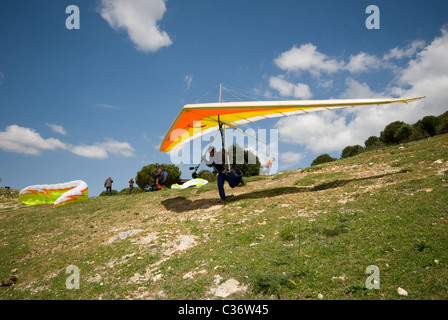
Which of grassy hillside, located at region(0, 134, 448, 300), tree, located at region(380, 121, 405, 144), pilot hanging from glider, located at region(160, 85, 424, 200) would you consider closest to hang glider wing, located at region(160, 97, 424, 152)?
pilot hanging from glider, located at region(160, 85, 424, 200)

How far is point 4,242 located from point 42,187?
38.0 ft

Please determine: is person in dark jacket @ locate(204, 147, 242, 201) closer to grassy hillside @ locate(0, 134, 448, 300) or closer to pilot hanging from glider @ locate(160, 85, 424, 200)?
pilot hanging from glider @ locate(160, 85, 424, 200)

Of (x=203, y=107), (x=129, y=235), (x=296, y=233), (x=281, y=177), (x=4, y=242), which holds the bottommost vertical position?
(x=4, y=242)

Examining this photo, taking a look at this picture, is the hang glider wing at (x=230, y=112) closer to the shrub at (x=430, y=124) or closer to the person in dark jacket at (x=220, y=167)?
the person in dark jacket at (x=220, y=167)

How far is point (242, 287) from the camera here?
13.8 ft

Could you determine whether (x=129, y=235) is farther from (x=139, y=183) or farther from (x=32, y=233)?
(x=139, y=183)

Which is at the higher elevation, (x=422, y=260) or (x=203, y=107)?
(x=203, y=107)

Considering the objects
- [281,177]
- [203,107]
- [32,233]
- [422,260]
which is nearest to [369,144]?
[281,177]

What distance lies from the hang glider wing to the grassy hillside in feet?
11.5

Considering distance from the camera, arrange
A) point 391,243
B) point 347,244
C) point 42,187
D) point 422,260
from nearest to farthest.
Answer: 1. point 422,260
2. point 391,243
3. point 347,244
4. point 42,187

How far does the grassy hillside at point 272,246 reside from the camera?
396 cm

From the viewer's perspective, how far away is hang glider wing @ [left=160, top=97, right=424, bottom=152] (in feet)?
31.6

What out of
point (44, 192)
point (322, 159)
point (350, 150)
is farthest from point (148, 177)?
point (350, 150)

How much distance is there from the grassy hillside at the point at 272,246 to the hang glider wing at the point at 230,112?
11.5 feet
